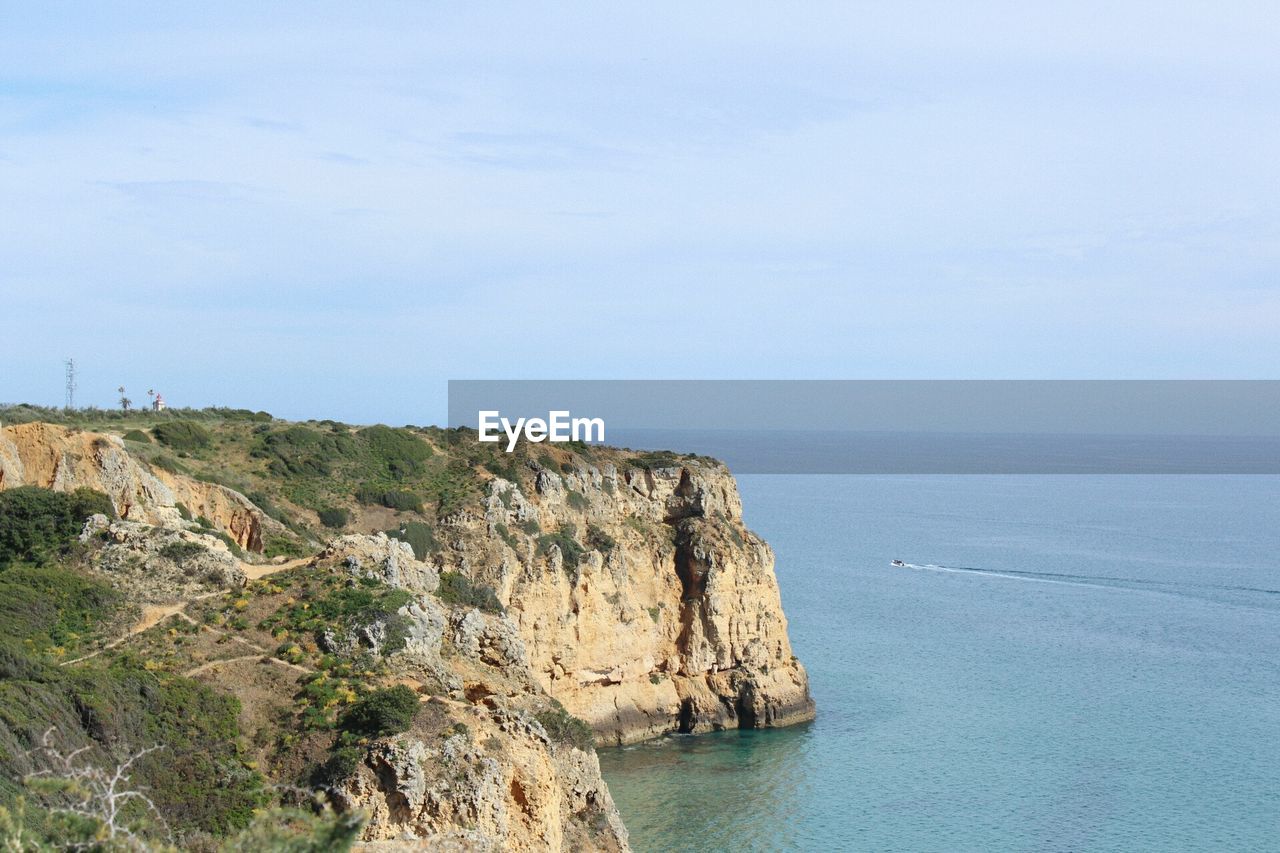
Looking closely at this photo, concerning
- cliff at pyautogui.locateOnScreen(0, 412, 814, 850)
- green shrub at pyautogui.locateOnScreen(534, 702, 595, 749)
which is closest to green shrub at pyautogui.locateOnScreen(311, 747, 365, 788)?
cliff at pyautogui.locateOnScreen(0, 412, 814, 850)

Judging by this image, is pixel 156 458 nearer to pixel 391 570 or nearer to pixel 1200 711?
pixel 391 570

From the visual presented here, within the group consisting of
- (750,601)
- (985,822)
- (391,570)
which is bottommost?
(985,822)

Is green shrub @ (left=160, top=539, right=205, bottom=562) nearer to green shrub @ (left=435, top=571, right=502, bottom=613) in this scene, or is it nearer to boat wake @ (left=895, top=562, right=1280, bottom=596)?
green shrub @ (left=435, top=571, right=502, bottom=613)

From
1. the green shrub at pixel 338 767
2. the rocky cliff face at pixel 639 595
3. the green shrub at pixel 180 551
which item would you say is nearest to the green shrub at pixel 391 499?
the rocky cliff face at pixel 639 595

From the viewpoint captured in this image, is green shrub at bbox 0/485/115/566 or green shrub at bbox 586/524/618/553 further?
green shrub at bbox 586/524/618/553

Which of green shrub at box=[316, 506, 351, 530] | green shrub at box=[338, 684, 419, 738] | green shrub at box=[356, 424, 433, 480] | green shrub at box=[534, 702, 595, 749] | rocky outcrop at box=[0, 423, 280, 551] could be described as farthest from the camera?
green shrub at box=[356, 424, 433, 480]

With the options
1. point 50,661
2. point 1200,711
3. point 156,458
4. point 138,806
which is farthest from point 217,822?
point 1200,711
